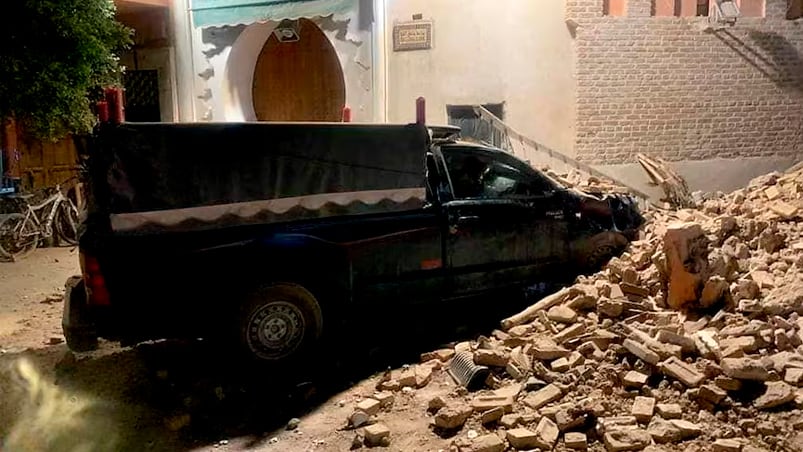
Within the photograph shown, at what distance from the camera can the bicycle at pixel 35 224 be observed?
33.3 feet

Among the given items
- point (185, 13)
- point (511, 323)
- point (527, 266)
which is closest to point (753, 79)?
point (527, 266)

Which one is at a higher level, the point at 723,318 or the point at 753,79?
the point at 753,79

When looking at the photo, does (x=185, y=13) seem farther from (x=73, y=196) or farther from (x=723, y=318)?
(x=723, y=318)

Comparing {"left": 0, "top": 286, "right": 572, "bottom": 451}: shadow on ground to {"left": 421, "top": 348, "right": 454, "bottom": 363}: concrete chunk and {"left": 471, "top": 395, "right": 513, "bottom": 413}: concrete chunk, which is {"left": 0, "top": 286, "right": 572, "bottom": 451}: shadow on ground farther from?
{"left": 471, "top": 395, "right": 513, "bottom": 413}: concrete chunk

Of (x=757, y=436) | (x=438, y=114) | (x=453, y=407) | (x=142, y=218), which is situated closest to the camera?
(x=757, y=436)

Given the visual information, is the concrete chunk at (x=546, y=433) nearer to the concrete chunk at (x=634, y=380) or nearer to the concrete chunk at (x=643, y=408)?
the concrete chunk at (x=643, y=408)

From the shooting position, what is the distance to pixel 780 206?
6.45m

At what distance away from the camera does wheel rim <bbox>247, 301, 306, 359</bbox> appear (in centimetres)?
523

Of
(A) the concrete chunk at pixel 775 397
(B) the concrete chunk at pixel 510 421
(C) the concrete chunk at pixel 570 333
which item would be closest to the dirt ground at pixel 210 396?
(B) the concrete chunk at pixel 510 421

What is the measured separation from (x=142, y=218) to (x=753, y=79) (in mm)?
10167

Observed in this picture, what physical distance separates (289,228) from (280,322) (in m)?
0.75

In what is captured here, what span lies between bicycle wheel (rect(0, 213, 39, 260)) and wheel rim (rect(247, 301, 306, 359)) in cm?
663

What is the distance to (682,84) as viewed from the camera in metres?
10.7

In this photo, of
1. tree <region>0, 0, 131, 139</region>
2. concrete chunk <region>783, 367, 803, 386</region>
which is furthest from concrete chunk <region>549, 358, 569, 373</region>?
tree <region>0, 0, 131, 139</region>
